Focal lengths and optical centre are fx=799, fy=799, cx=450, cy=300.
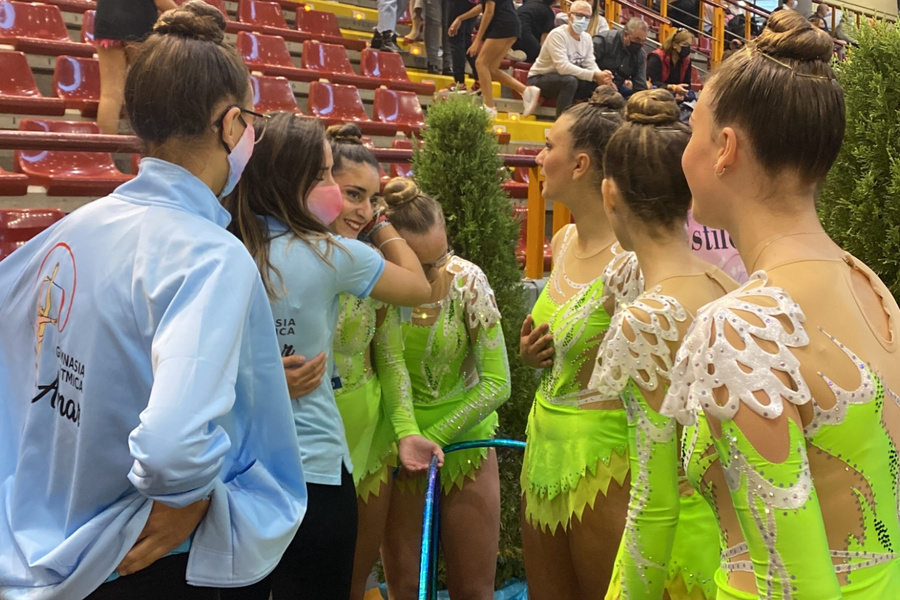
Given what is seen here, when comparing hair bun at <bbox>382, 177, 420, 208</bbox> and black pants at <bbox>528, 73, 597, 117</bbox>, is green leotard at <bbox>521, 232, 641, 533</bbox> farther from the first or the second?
black pants at <bbox>528, 73, 597, 117</bbox>

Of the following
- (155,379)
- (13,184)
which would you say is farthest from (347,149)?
(13,184)

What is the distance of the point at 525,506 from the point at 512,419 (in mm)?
1285

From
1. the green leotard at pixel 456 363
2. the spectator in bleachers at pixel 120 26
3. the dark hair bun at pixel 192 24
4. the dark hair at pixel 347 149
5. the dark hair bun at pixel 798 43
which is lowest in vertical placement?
the green leotard at pixel 456 363

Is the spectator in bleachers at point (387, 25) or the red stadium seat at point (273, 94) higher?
the spectator in bleachers at point (387, 25)

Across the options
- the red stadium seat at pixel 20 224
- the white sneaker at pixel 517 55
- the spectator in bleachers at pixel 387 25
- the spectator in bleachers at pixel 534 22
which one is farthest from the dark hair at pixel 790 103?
the white sneaker at pixel 517 55

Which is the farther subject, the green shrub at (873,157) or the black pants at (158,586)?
the green shrub at (873,157)

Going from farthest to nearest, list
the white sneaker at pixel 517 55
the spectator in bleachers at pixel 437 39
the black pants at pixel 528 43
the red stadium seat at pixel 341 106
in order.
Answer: the white sneaker at pixel 517 55, the black pants at pixel 528 43, the spectator in bleachers at pixel 437 39, the red stadium seat at pixel 341 106

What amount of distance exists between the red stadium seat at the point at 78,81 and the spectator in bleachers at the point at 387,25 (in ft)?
10.4

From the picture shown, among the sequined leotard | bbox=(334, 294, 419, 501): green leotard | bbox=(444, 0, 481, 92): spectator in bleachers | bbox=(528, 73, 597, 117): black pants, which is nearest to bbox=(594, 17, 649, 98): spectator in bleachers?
bbox=(528, 73, 597, 117): black pants

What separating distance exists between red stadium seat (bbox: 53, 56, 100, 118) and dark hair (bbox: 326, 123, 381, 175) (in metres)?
3.57

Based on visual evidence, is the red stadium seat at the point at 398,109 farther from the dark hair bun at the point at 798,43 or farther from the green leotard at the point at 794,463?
the green leotard at the point at 794,463

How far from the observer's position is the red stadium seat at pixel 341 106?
6578mm

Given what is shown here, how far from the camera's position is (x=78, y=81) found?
213 inches

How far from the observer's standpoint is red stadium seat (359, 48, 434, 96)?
7719 millimetres
